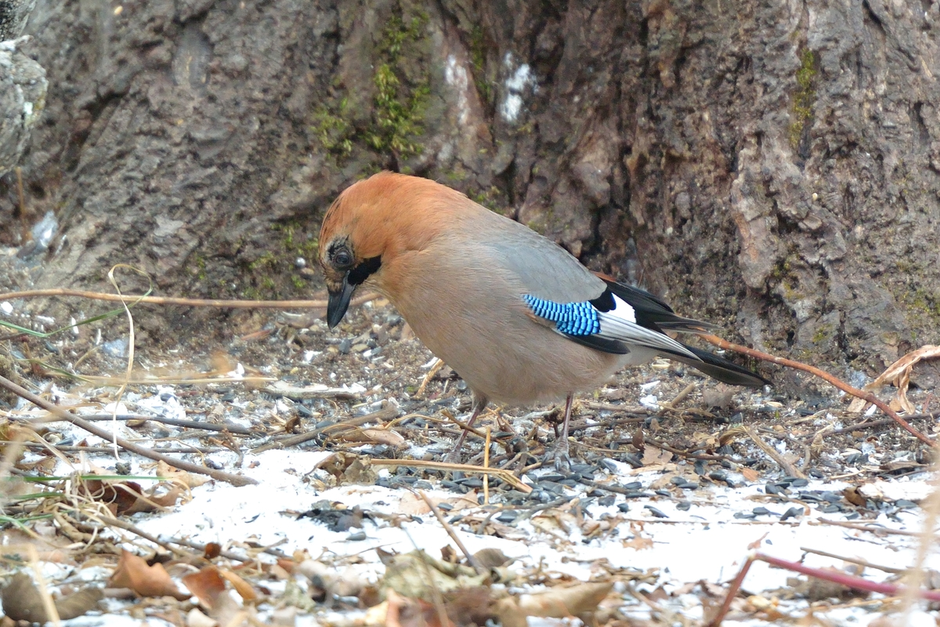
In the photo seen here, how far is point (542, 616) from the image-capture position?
2467mm

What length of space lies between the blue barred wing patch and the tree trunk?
921mm

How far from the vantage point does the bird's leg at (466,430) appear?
432 centimetres

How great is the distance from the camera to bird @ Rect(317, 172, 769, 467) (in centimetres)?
423

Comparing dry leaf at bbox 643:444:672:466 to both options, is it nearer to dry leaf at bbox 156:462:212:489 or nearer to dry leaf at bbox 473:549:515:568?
dry leaf at bbox 473:549:515:568

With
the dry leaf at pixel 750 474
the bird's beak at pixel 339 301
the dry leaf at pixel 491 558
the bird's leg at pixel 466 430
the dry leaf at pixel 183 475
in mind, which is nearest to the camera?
the dry leaf at pixel 491 558

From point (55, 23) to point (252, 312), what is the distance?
185cm

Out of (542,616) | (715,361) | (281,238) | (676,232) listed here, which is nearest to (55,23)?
(281,238)

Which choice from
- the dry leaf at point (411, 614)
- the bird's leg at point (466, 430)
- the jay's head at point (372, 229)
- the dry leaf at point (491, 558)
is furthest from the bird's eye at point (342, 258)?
the dry leaf at point (411, 614)

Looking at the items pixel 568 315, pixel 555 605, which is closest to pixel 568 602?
pixel 555 605

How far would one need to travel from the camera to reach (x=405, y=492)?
3.70 metres

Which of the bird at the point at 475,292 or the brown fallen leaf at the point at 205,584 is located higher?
the bird at the point at 475,292

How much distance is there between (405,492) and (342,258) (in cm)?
116

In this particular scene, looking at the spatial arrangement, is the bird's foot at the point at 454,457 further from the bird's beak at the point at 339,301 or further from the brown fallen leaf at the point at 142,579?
the brown fallen leaf at the point at 142,579

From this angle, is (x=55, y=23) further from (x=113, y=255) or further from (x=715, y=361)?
(x=715, y=361)
